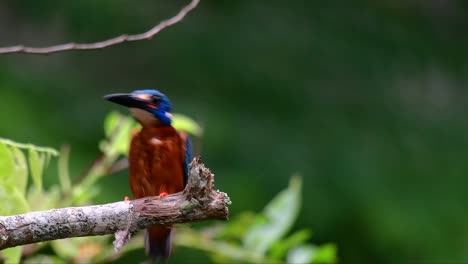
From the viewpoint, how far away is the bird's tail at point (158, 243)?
293 centimetres

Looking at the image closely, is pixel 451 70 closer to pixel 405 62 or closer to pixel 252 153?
pixel 405 62

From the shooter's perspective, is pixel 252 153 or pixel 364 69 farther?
pixel 364 69

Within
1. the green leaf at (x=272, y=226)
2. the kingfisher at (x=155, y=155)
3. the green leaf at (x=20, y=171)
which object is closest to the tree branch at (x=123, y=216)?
the green leaf at (x=20, y=171)

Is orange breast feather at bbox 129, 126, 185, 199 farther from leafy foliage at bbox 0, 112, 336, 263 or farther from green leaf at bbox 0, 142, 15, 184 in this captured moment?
green leaf at bbox 0, 142, 15, 184

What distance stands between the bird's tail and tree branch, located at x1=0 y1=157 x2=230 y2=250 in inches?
36.4

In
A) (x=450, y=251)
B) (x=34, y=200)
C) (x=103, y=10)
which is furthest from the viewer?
(x=103, y=10)

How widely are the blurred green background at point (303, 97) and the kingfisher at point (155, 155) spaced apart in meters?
3.30

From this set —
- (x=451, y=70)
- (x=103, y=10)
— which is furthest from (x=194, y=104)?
(x=451, y=70)

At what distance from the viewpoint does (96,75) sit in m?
9.04

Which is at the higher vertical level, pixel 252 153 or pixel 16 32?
pixel 16 32

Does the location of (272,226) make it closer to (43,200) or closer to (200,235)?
(200,235)

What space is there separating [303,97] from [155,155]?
5926 millimetres

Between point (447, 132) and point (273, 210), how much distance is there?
5.91m

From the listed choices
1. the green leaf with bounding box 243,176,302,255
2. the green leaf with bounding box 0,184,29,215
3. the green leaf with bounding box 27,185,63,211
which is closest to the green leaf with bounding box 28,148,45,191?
the green leaf with bounding box 0,184,29,215
